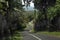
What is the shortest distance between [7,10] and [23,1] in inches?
200

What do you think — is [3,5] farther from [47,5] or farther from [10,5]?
[47,5]

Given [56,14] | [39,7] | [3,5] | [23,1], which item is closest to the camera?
[3,5]

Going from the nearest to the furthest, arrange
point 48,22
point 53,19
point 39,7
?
point 39,7 → point 53,19 → point 48,22

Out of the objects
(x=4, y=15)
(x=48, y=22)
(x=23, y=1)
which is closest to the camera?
(x=4, y=15)

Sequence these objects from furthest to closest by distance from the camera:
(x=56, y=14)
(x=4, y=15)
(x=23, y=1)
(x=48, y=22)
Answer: (x=48, y=22)
(x=56, y=14)
(x=23, y=1)
(x=4, y=15)

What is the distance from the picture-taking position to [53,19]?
217 ft

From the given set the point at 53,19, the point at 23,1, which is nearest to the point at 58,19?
the point at 53,19

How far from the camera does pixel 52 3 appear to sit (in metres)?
50.7

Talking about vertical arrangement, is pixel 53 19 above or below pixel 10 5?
below

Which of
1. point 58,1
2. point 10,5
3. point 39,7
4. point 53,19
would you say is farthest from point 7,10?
point 53,19

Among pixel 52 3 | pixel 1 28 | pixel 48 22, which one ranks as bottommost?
pixel 48 22

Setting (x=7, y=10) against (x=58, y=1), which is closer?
(x=7, y=10)

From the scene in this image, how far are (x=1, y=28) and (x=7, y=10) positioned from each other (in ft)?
12.1

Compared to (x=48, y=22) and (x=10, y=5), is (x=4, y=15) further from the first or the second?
(x=48, y=22)
